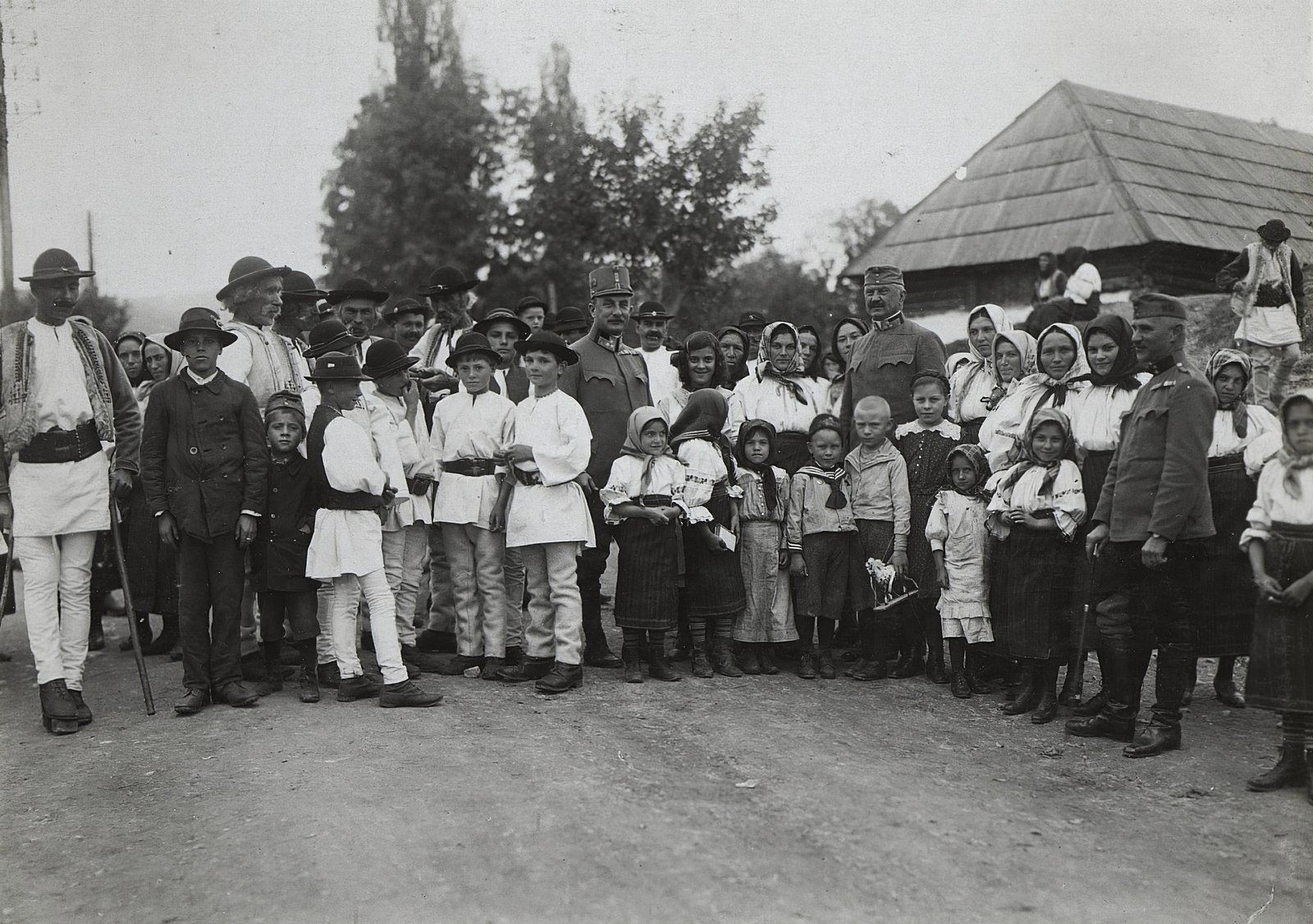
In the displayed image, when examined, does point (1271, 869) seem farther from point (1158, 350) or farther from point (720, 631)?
point (720, 631)

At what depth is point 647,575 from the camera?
247 inches

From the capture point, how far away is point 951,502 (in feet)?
20.2

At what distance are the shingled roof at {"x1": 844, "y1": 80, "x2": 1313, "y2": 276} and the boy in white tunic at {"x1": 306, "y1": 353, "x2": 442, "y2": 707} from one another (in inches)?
533

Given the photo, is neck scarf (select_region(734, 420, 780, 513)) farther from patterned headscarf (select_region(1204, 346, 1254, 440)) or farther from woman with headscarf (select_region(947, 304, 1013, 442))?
patterned headscarf (select_region(1204, 346, 1254, 440))

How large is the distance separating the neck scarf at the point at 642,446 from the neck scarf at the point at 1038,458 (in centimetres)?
196

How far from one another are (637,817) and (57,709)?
3.23 m

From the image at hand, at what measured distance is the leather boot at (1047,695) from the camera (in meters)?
5.52

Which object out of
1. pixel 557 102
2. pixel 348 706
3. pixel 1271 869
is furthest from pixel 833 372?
pixel 557 102

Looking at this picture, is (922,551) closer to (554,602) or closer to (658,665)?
(658,665)

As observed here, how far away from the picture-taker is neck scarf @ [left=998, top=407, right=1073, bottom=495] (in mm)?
5637

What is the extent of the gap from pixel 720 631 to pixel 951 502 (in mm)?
1560

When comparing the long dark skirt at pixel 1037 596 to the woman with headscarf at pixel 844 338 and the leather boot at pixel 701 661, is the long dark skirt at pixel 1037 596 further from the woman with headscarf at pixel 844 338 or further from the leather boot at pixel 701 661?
the woman with headscarf at pixel 844 338

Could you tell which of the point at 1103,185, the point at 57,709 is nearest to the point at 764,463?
the point at 57,709

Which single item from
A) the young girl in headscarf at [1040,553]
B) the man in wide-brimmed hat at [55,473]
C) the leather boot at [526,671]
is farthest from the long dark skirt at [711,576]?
the man in wide-brimmed hat at [55,473]
